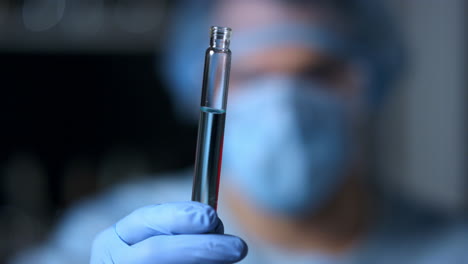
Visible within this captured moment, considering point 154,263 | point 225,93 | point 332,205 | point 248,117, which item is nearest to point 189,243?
point 154,263

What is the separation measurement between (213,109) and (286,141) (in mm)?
744

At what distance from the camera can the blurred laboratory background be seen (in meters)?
1.94

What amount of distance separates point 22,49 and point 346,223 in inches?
52.1

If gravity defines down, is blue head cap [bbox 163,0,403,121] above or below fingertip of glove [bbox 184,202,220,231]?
above

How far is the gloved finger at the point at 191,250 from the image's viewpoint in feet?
1.96

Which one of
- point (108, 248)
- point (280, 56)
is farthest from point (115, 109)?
point (108, 248)

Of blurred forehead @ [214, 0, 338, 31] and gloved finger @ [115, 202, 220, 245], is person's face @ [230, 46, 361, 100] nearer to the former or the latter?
blurred forehead @ [214, 0, 338, 31]

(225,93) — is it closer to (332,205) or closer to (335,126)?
(335,126)

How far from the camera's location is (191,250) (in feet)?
1.99

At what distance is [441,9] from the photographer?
211 centimetres

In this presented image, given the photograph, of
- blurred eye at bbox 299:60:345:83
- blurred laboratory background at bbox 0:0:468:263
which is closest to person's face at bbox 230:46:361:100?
blurred eye at bbox 299:60:345:83

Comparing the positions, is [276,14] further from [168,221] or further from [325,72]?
[168,221]

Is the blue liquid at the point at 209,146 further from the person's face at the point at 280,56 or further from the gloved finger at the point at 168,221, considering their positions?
the person's face at the point at 280,56

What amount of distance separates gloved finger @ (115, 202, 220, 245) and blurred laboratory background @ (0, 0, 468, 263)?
55.5 inches
